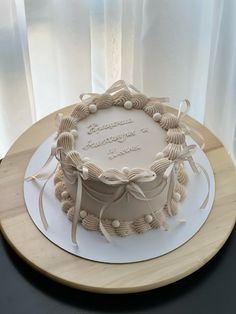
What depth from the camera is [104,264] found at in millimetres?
779

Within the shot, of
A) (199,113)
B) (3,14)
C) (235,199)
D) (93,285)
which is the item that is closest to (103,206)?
(93,285)

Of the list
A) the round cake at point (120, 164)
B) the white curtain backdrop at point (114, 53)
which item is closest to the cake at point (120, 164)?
the round cake at point (120, 164)

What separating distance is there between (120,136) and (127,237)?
0.54 ft

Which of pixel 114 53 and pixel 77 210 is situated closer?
pixel 77 210

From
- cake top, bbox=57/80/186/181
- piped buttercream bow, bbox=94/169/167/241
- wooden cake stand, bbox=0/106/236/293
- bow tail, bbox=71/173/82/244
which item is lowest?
wooden cake stand, bbox=0/106/236/293

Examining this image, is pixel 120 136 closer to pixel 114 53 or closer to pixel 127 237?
pixel 127 237

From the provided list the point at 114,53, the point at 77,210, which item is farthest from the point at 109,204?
the point at 114,53

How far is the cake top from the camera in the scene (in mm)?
786

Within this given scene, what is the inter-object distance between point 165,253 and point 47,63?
0.63 metres

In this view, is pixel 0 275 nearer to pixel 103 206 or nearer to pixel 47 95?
pixel 103 206

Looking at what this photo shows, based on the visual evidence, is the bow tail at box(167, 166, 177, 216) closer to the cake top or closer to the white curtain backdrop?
the cake top

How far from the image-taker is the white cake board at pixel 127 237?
0.79 metres

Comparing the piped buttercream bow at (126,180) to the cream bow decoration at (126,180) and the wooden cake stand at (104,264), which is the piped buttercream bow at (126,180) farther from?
the wooden cake stand at (104,264)

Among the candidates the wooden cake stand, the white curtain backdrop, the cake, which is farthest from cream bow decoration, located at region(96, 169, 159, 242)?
the white curtain backdrop
